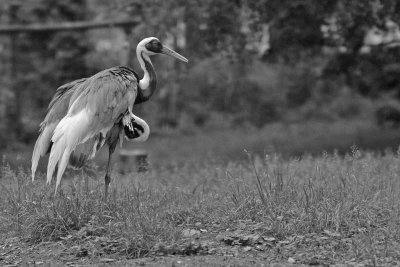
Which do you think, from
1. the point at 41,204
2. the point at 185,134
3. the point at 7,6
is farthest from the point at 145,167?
Result: the point at 185,134

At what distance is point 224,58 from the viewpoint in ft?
43.1

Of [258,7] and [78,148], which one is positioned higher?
[258,7]

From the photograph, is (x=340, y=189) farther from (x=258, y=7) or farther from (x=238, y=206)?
(x=258, y=7)

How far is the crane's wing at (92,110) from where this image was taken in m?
6.93

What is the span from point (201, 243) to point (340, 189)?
5.17 feet

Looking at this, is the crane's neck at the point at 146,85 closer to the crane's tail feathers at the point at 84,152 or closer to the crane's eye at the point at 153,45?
the crane's eye at the point at 153,45

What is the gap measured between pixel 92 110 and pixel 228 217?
172cm

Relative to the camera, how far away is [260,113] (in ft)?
75.7

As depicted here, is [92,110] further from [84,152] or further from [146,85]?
[146,85]

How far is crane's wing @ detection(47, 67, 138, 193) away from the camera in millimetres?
6930

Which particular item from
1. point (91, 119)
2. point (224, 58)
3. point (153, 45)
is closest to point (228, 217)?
point (91, 119)

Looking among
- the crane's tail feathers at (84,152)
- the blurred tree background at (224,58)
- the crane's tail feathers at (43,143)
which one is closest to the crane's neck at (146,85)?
the crane's tail feathers at (84,152)

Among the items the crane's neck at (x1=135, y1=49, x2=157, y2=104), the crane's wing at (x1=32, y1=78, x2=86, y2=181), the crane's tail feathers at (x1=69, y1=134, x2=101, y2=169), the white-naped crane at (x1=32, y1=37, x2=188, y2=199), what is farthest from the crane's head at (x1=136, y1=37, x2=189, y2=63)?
the crane's tail feathers at (x1=69, y1=134, x2=101, y2=169)

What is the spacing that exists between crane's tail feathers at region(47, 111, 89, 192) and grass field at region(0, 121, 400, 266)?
0.30 metres
